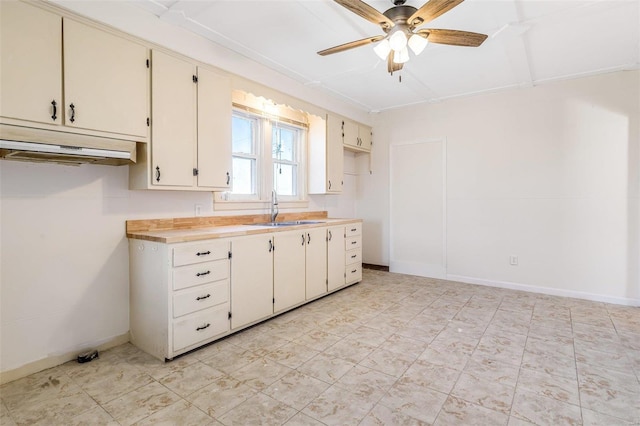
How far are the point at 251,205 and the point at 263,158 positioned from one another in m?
0.60

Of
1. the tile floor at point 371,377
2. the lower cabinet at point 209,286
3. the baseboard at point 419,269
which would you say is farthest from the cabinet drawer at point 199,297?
the baseboard at point 419,269

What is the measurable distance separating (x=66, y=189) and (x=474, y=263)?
15.2 feet

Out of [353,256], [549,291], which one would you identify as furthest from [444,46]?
[549,291]

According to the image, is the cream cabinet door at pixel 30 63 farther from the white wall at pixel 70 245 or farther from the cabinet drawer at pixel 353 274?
the cabinet drawer at pixel 353 274

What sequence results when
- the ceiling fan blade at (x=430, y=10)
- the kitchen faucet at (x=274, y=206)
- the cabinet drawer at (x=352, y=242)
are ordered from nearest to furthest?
the ceiling fan blade at (x=430, y=10)
the kitchen faucet at (x=274, y=206)
the cabinet drawer at (x=352, y=242)

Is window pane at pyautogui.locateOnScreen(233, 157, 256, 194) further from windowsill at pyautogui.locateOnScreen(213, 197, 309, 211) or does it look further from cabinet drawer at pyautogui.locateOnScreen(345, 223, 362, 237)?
cabinet drawer at pyautogui.locateOnScreen(345, 223, 362, 237)

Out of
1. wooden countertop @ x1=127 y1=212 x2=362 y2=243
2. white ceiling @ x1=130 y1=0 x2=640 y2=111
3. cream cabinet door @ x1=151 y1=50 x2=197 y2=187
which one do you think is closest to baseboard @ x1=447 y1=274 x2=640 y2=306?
wooden countertop @ x1=127 y1=212 x2=362 y2=243

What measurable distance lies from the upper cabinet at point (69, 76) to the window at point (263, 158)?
1170 mm

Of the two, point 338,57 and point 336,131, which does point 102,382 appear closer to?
point 338,57

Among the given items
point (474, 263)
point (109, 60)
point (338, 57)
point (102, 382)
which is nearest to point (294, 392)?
point (102, 382)

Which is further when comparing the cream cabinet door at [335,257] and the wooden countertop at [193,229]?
the cream cabinet door at [335,257]

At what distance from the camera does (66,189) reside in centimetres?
231

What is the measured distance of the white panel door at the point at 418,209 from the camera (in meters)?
4.78

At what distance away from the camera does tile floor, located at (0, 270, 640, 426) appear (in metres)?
1.76
